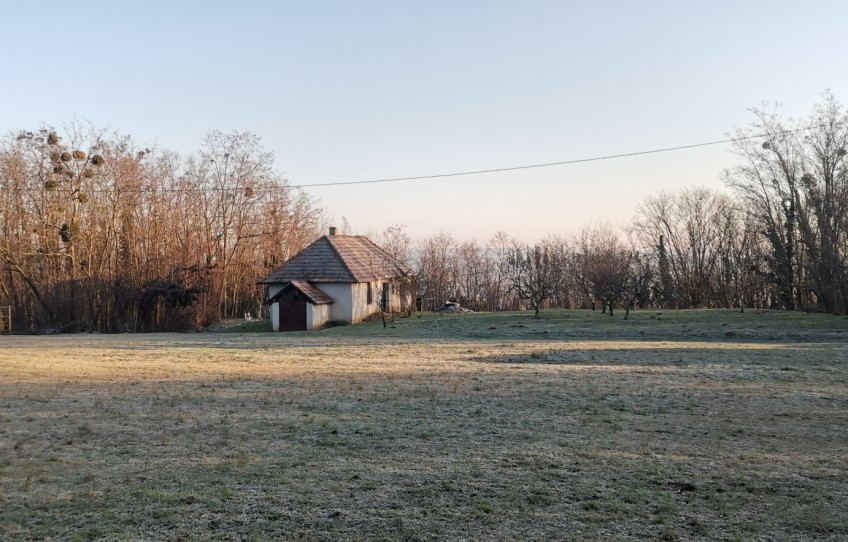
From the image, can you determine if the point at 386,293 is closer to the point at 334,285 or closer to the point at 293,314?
the point at 334,285

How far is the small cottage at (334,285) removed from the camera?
34.7 metres

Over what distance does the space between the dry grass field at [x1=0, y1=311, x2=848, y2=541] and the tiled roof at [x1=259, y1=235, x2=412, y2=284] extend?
68.7 feet

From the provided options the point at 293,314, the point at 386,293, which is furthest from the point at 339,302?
the point at 386,293

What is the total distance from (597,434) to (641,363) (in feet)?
28.9

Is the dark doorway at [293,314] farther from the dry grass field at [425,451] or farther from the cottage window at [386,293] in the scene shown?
the dry grass field at [425,451]

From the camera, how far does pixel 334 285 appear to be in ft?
120

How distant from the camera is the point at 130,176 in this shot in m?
38.5

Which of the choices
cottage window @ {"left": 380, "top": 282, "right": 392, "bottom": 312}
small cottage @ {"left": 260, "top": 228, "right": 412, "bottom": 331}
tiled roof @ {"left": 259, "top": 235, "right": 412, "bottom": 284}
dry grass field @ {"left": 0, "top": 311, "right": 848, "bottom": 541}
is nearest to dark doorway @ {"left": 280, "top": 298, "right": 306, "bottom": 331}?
small cottage @ {"left": 260, "top": 228, "right": 412, "bottom": 331}

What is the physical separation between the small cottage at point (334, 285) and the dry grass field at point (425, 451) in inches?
734

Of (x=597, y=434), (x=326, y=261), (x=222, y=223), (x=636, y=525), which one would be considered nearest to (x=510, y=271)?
(x=326, y=261)

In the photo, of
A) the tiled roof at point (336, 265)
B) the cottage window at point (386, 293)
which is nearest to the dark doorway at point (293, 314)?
the tiled roof at point (336, 265)

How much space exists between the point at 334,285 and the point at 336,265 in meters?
1.32

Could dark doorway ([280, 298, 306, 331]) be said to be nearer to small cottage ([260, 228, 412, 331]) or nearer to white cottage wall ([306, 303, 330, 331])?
small cottage ([260, 228, 412, 331])

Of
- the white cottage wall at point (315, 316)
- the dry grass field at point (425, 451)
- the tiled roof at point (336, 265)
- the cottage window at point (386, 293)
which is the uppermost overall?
the tiled roof at point (336, 265)
